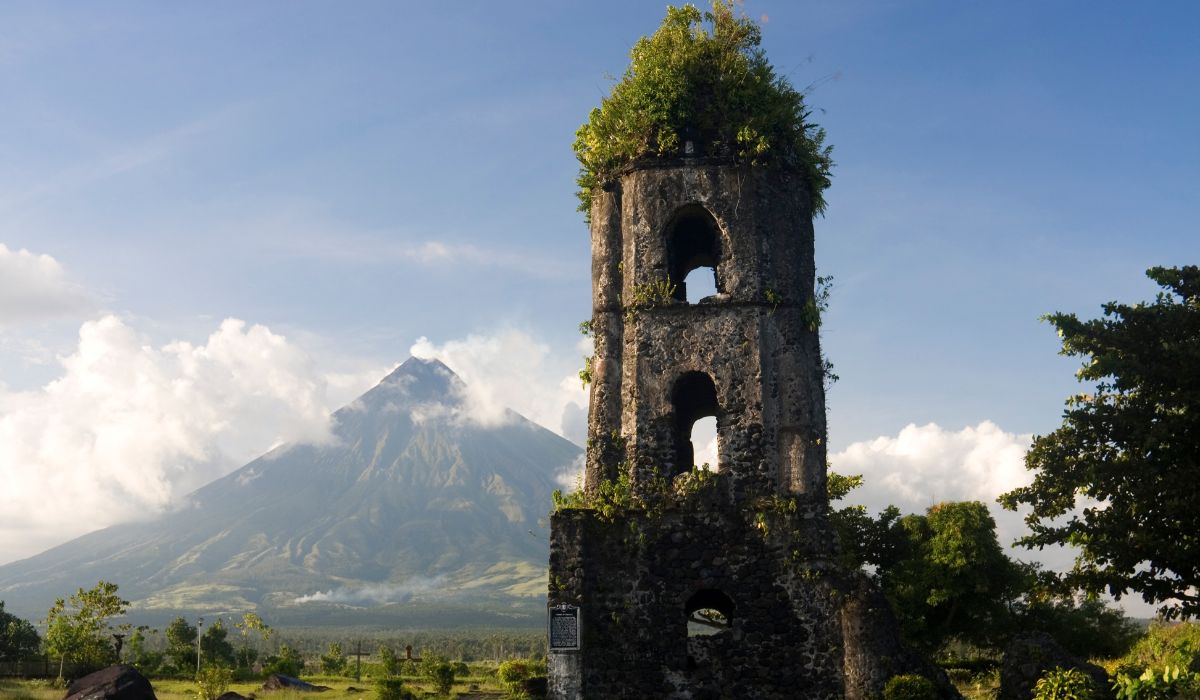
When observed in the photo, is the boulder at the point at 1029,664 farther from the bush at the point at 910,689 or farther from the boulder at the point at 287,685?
the boulder at the point at 287,685

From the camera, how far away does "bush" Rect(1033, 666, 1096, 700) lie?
42.0 ft

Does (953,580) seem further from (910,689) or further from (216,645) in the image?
(216,645)

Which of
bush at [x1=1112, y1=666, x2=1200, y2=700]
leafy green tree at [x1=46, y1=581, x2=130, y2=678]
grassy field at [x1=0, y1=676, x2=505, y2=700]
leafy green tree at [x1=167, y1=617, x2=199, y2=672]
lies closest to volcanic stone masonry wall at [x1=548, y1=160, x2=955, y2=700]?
bush at [x1=1112, y1=666, x2=1200, y2=700]

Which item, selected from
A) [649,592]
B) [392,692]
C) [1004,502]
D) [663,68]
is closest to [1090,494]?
[1004,502]

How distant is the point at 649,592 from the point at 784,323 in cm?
449

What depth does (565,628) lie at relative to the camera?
1421 centimetres

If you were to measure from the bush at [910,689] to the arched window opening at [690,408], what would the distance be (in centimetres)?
502

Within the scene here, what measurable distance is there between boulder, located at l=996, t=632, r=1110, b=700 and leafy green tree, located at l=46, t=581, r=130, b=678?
22.4 metres

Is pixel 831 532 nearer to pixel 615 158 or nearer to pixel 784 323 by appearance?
pixel 784 323

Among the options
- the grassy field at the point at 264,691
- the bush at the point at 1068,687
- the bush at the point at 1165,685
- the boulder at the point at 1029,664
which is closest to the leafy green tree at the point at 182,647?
the grassy field at the point at 264,691

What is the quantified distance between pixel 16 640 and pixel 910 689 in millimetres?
28207

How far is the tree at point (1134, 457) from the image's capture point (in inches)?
575

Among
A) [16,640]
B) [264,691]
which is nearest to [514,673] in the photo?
[264,691]

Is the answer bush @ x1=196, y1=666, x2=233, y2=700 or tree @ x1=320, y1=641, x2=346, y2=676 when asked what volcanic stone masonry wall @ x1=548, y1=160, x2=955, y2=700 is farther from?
tree @ x1=320, y1=641, x2=346, y2=676
